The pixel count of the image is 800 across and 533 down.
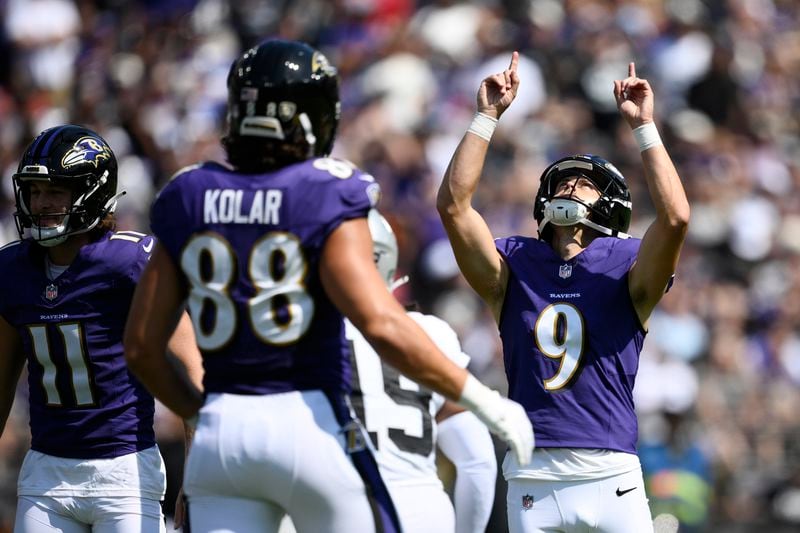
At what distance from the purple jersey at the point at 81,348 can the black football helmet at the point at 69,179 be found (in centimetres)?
13

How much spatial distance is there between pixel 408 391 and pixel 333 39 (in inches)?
399

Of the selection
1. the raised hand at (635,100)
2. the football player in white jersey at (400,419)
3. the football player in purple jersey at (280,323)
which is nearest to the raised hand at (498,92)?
the raised hand at (635,100)

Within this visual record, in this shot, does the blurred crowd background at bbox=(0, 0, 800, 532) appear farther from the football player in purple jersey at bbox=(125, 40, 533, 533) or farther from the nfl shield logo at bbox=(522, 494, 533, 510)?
the football player in purple jersey at bbox=(125, 40, 533, 533)

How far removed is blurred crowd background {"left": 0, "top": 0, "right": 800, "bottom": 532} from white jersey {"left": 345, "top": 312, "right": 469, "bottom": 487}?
15.6 feet

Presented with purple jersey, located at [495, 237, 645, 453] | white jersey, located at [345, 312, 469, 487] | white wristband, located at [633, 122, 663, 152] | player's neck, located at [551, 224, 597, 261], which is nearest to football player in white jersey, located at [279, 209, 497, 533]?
white jersey, located at [345, 312, 469, 487]

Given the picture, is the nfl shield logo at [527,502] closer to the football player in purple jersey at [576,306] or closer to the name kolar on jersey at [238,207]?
the football player in purple jersey at [576,306]

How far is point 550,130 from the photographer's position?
12.7 m

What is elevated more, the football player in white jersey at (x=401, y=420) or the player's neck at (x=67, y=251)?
the player's neck at (x=67, y=251)

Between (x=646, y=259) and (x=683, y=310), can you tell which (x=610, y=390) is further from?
(x=683, y=310)

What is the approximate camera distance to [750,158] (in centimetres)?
1283

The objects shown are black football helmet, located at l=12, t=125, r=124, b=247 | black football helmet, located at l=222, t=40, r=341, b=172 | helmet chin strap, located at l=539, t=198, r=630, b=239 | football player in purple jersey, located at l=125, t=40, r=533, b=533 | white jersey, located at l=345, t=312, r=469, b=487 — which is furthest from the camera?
helmet chin strap, located at l=539, t=198, r=630, b=239

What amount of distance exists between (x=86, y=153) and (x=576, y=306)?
79.2 inches

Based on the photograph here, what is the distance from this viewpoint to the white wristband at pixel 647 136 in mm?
5422

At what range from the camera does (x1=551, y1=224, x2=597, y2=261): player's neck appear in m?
5.67
